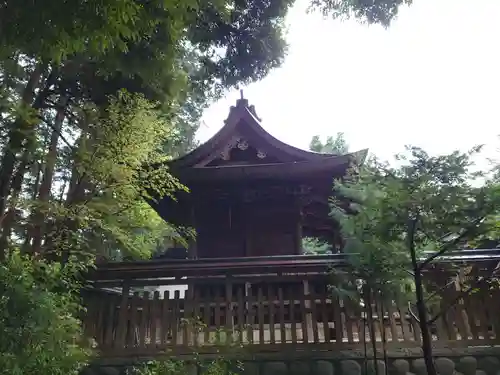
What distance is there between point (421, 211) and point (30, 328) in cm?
380

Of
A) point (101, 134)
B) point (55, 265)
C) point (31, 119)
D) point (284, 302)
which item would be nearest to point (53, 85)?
point (31, 119)

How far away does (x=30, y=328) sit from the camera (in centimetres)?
351

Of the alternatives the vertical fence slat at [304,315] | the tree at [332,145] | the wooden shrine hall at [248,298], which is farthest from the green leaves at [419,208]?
the tree at [332,145]

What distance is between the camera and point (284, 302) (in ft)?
19.5

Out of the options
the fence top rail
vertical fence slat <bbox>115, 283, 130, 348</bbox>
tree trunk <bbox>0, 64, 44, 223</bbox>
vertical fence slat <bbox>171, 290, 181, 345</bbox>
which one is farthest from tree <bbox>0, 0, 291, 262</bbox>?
vertical fence slat <bbox>171, 290, 181, 345</bbox>

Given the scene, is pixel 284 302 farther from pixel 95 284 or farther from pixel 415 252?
pixel 95 284

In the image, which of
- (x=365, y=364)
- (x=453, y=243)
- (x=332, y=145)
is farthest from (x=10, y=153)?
(x=332, y=145)

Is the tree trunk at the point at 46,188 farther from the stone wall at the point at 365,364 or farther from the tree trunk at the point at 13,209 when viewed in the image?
the stone wall at the point at 365,364

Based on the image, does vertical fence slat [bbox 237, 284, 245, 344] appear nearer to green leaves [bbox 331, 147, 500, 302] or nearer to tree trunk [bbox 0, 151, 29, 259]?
green leaves [bbox 331, 147, 500, 302]

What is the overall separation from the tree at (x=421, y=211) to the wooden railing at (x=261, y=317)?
1.08 metres

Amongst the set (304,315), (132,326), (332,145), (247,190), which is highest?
(332,145)

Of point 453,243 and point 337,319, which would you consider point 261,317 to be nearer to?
point 337,319

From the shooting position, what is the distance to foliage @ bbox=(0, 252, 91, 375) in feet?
11.2

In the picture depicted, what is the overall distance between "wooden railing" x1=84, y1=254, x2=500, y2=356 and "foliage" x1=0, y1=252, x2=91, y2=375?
6.12ft
